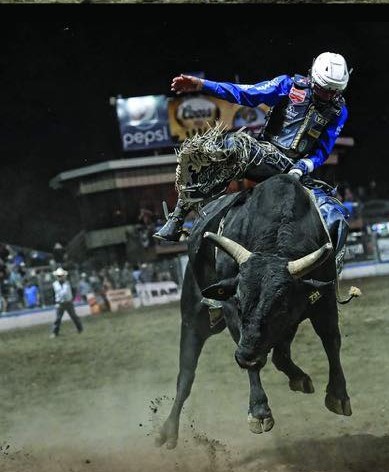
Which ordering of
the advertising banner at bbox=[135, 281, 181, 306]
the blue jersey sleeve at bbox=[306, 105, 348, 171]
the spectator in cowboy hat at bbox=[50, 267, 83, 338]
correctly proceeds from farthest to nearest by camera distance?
the advertising banner at bbox=[135, 281, 181, 306] < the spectator in cowboy hat at bbox=[50, 267, 83, 338] < the blue jersey sleeve at bbox=[306, 105, 348, 171]

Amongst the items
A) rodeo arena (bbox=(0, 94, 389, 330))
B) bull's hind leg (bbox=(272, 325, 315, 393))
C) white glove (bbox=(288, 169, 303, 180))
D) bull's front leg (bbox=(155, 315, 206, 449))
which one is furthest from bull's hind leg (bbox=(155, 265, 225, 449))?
white glove (bbox=(288, 169, 303, 180))

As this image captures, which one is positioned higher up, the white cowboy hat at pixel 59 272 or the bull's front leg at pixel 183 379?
the white cowboy hat at pixel 59 272

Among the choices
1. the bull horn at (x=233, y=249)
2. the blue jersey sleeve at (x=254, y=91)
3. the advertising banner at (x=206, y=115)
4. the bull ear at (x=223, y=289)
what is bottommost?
the bull ear at (x=223, y=289)

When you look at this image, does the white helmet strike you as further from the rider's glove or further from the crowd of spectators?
the crowd of spectators

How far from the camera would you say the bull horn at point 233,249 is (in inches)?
197

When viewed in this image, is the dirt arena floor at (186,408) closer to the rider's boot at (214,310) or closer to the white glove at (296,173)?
the rider's boot at (214,310)

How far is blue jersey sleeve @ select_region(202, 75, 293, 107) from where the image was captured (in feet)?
19.1

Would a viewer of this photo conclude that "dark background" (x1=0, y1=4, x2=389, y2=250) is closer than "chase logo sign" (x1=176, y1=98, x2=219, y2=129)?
Yes

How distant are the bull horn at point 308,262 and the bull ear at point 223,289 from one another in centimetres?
39

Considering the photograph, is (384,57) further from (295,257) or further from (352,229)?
(295,257)

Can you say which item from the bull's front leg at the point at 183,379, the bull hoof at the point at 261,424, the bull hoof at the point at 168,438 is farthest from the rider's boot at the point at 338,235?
the bull hoof at the point at 168,438

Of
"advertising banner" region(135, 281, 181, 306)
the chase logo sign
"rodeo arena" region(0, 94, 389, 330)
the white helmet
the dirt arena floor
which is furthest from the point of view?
"advertising banner" region(135, 281, 181, 306)

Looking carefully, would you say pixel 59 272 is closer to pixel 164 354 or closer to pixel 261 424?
pixel 164 354

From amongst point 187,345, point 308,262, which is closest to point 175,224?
point 187,345
